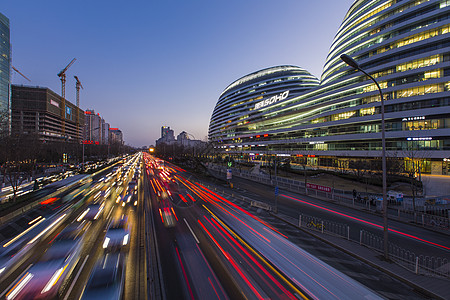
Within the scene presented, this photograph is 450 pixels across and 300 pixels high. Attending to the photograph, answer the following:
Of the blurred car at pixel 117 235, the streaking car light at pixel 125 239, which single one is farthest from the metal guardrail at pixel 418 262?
the blurred car at pixel 117 235

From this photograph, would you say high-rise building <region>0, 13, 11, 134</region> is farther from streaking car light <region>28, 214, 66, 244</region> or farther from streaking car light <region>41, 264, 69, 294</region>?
streaking car light <region>41, 264, 69, 294</region>

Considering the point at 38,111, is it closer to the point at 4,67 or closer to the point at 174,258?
the point at 4,67

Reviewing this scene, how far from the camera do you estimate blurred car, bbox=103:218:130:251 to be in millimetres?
11643

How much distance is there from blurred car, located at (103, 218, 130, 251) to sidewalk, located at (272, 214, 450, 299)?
45.2ft

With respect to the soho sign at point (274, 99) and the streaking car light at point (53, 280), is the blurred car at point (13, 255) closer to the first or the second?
the streaking car light at point (53, 280)

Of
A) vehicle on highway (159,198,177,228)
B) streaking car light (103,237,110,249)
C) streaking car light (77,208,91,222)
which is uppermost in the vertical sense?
streaking car light (77,208,91,222)

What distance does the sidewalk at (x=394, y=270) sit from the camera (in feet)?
26.2

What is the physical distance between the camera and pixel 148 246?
37.9ft

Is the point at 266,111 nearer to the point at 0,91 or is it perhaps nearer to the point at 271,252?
the point at 271,252

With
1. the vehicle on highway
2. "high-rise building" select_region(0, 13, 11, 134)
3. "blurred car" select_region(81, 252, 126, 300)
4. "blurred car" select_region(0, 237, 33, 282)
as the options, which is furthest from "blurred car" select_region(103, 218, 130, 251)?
"high-rise building" select_region(0, 13, 11, 134)

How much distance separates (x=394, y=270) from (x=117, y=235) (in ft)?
55.8

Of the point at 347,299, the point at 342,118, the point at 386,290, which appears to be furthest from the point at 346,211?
the point at 342,118

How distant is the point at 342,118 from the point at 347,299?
5976 cm

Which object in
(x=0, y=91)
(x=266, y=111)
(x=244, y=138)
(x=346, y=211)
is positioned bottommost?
(x=346, y=211)
